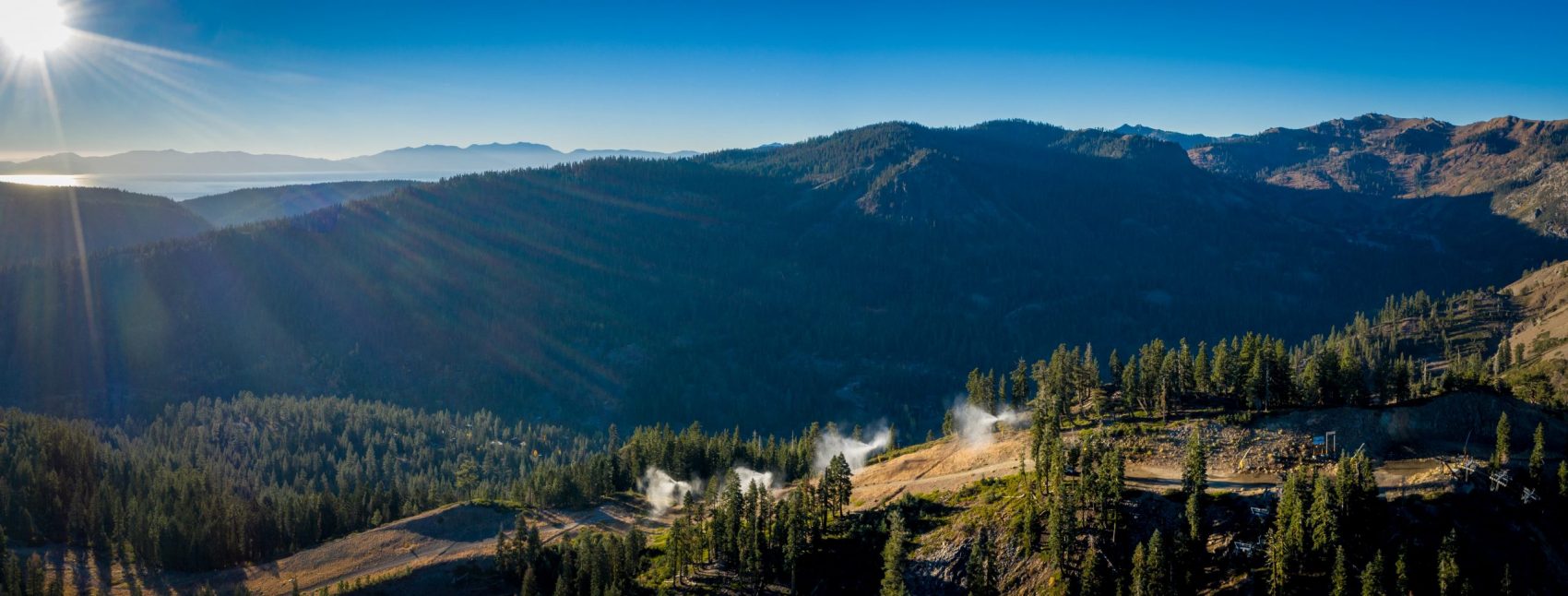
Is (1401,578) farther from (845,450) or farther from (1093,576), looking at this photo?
(845,450)

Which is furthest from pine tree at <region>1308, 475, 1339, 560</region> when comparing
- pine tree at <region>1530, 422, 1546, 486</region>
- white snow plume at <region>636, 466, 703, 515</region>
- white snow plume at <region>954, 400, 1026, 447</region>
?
white snow plume at <region>636, 466, 703, 515</region>

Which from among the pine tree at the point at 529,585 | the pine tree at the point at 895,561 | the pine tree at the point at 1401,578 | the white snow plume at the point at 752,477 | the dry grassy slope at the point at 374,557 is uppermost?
the pine tree at the point at 1401,578

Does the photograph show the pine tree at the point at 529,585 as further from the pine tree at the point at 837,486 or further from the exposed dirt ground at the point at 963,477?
the pine tree at the point at 837,486

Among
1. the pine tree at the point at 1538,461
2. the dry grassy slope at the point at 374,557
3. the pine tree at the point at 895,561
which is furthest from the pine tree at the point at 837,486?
the pine tree at the point at 1538,461

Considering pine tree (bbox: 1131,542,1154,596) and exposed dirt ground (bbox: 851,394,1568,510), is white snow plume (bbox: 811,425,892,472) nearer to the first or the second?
exposed dirt ground (bbox: 851,394,1568,510)

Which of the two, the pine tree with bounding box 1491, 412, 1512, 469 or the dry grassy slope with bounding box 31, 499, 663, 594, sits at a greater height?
the pine tree with bounding box 1491, 412, 1512, 469

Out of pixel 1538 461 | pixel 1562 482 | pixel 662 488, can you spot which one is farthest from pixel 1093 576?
pixel 662 488

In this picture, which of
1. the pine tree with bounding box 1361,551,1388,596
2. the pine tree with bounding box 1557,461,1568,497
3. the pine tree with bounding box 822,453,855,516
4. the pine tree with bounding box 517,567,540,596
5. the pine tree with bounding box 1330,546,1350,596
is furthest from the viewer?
the pine tree with bounding box 822,453,855,516

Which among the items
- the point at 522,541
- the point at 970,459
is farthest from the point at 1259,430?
the point at 522,541
